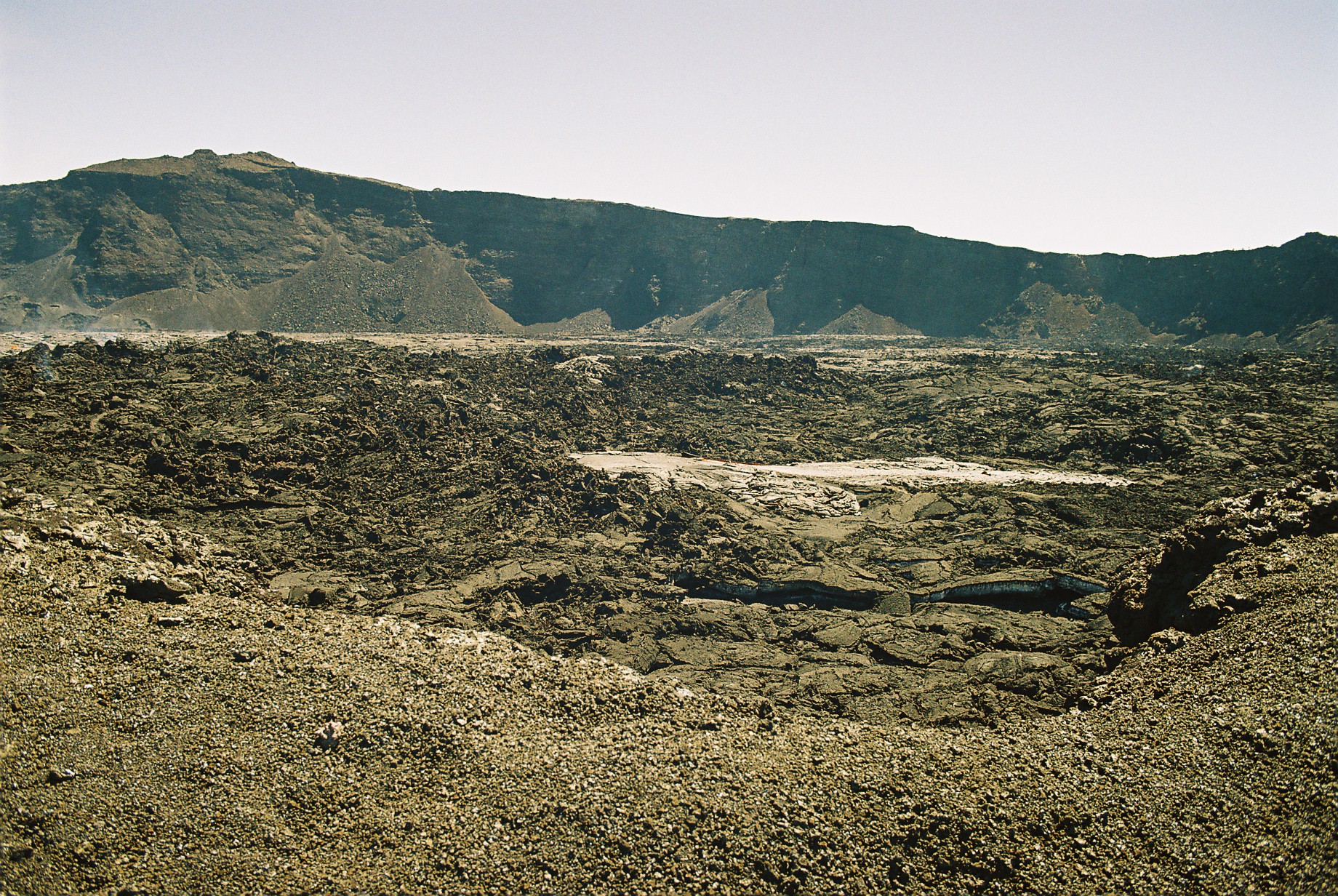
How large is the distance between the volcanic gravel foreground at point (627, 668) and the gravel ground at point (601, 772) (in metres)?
0.03

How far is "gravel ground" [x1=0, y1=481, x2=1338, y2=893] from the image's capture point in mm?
6316

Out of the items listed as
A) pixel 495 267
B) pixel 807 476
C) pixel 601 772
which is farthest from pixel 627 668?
pixel 495 267

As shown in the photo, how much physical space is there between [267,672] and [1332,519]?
12.9m

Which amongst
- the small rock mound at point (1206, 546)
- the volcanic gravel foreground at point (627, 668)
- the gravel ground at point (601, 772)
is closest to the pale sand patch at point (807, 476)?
the volcanic gravel foreground at point (627, 668)

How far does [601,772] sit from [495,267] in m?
68.5

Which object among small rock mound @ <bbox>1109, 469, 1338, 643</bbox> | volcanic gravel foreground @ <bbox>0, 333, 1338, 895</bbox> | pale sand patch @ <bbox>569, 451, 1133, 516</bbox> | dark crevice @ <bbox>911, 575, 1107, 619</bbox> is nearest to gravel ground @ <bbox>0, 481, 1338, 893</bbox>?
volcanic gravel foreground @ <bbox>0, 333, 1338, 895</bbox>

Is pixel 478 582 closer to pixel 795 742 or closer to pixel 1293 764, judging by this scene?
pixel 795 742

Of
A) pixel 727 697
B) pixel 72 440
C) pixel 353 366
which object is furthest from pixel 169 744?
pixel 353 366

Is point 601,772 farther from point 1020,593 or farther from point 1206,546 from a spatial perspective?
point 1020,593

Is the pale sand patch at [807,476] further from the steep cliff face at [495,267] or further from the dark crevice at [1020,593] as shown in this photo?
the steep cliff face at [495,267]

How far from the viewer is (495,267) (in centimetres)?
7106

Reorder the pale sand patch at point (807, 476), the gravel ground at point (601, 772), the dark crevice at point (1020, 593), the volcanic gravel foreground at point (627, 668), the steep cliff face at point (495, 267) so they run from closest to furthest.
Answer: the gravel ground at point (601, 772) → the volcanic gravel foreground at point (627, 668) → the dark crevice at point (1020, 593) → the pale sand patch at point (807, 476) → the steep cliff face at point (495, 267)

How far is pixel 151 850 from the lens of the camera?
6418 mm

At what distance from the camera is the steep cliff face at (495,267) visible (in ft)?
191
